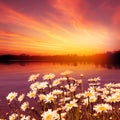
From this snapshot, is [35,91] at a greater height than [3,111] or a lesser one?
greater

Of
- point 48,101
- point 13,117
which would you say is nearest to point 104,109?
point 48,101

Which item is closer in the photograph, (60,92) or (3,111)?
(60,92)

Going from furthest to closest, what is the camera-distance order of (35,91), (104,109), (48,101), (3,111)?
(3,111) → (35,91) → (48,101) → (104,109)

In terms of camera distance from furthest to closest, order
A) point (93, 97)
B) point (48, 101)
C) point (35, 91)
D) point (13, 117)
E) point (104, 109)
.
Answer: point (13, 117) → point (35, 91) → point (93, 97) → point (48, 101) → point (104, 109)

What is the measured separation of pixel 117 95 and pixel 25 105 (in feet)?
6.57

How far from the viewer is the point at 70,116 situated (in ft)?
18.4

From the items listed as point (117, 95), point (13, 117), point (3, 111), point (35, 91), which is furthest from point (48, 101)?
point (3, 111)

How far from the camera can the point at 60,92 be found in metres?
6.29

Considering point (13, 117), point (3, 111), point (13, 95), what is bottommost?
point (3, 111)

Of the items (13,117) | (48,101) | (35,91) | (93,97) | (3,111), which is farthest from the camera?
(3,111)

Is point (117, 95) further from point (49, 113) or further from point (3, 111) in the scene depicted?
point (3, 111)

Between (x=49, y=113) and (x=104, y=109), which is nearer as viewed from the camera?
(x=49, y=113)

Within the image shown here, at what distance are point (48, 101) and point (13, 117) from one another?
1.97 meters

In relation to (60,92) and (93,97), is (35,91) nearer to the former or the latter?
(60,92)
